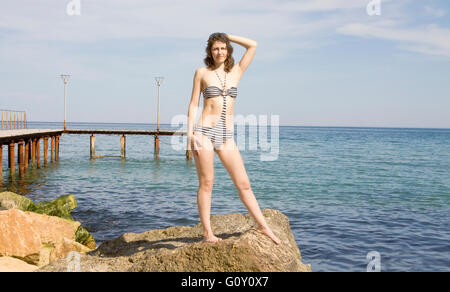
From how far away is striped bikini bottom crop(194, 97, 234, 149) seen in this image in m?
4.46

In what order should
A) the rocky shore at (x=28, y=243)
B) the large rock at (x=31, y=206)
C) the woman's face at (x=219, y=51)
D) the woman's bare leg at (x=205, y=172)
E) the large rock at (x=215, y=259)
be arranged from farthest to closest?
the large rock at (x=31, y=206) → the rocky shore at (x=28, y=243) → the woman's face at (x=219, y=51) → the woman's bare leg at (x=205, y=172) → the large rock at (x=215, y=259)

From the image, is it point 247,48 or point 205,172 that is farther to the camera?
point 247,48

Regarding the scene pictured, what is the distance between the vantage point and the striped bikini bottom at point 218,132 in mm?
4465

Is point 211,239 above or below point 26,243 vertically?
above

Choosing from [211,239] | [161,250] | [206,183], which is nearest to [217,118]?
[206,183]

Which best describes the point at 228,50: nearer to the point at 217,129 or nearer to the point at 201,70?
the point at 201,70

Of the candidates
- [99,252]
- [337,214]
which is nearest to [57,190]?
[337,214]

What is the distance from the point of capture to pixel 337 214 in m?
13.4

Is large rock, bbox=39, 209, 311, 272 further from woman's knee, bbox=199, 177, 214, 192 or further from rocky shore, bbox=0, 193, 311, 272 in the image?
woman's knee, bbox=199, 177, 214, 192

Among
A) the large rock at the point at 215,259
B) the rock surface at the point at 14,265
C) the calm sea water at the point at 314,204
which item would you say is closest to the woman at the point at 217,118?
the large rock at the point at 215,259

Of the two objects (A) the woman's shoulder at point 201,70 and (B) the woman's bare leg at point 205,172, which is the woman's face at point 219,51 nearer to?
(A) the woman's shoulder at point 201,70

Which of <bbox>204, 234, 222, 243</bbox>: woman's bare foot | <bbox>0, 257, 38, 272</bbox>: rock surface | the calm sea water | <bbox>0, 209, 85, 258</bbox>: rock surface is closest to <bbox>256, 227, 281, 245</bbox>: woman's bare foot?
<bbox>204, 234, 222, 243</bbox>: woman's bare foot

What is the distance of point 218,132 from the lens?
14.7ft

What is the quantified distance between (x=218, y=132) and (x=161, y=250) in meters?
1.54
